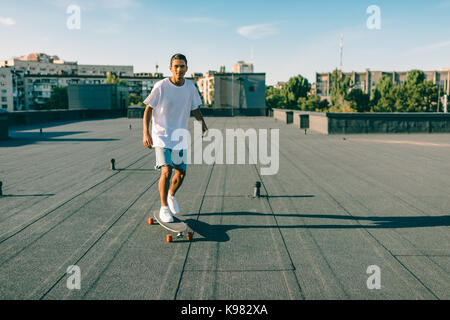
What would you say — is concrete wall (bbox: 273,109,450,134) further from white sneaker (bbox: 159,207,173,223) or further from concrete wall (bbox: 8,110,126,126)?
concrete wall (bbox: 8,110,126,126)

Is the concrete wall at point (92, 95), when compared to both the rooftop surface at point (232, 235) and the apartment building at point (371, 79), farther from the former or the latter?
the apartment building at point (371, 79)

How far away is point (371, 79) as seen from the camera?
393 feet

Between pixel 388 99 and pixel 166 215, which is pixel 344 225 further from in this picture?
pixel 388 99

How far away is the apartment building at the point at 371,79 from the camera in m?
114

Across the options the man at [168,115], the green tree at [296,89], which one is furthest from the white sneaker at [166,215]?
the green tree at [296,89]

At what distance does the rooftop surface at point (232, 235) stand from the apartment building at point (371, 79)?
111m

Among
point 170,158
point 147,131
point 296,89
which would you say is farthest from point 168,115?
point 296,89

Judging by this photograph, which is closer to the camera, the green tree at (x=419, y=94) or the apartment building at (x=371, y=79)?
the green tree at (x=419, y=94)

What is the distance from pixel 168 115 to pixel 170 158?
577 mm

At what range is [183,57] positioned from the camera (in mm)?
4625

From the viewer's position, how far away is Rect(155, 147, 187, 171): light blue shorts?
4.67 m

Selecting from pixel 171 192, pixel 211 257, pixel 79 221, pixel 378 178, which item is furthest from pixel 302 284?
pixel 378 178

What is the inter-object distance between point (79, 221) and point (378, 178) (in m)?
6.41
